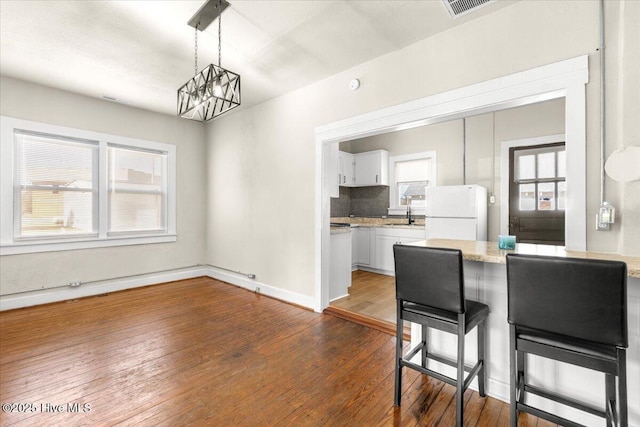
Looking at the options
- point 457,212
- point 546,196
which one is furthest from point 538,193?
point 457,212

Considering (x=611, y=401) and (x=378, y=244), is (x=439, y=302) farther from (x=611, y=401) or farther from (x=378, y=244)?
(x=378, y=244)

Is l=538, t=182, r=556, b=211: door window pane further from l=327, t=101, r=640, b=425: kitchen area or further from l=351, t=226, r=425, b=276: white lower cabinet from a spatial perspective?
l=351, t=226, r=425, b=276: white lower cabinet

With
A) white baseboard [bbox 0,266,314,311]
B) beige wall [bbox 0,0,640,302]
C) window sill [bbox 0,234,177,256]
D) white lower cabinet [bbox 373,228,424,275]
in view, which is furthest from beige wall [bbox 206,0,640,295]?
white lower cabinet [bbox 373,228,424,275]

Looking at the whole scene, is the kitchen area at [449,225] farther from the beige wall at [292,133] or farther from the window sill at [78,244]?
the window sill at [78,244]

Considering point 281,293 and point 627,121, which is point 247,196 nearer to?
point 281,293

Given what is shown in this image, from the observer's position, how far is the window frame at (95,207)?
3607 millimetres

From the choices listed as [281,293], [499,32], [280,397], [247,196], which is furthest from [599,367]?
[247,196]

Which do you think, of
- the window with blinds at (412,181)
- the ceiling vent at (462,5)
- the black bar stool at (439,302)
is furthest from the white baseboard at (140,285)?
the ceiling vent at (462,5)

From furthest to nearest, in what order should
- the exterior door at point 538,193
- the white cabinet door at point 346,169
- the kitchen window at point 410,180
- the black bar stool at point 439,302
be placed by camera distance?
1. the white cabinet door at point 346,169
2. the kitchen window at point 410,180
3. the exterior door at point 538,193
4. the black bar stool at point 439,302

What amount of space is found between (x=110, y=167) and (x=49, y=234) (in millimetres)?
1199

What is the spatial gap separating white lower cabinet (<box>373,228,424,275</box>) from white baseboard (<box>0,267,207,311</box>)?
10.9 feet

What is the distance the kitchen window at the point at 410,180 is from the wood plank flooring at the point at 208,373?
10.2 feet

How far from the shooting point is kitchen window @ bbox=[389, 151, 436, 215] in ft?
17.7

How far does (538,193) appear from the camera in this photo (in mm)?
4246
